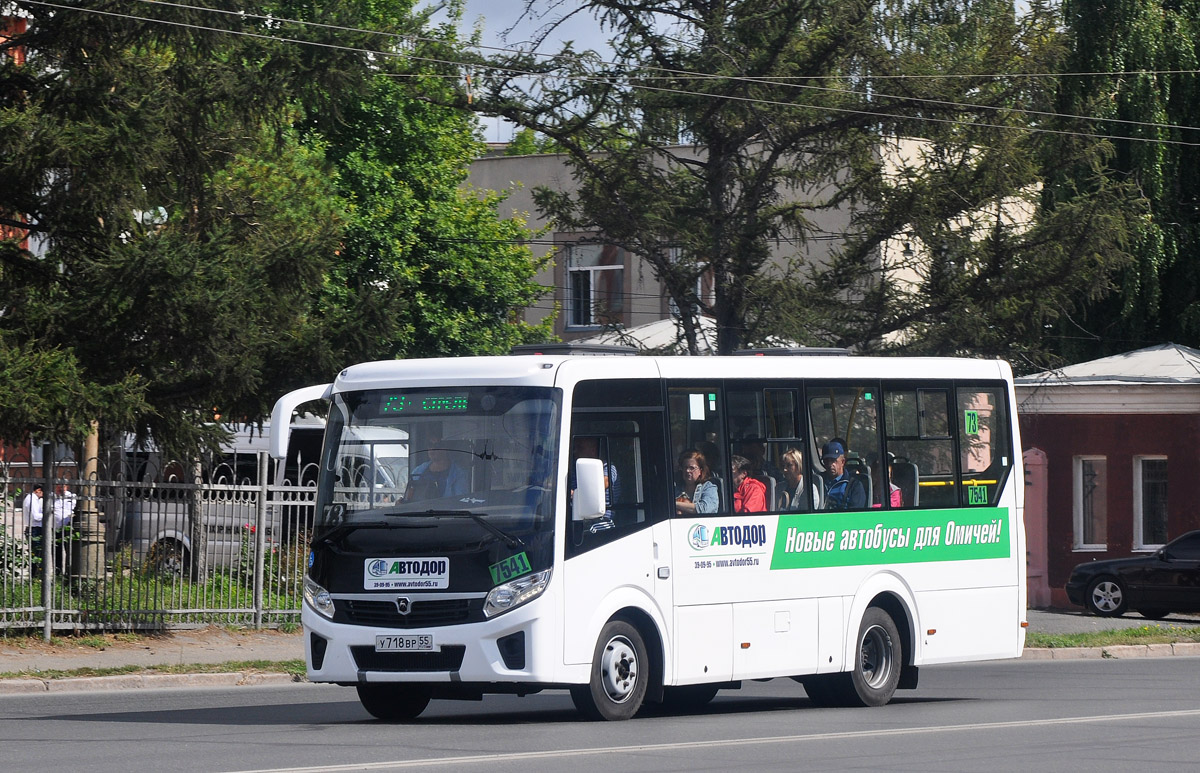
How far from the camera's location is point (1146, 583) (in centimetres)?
2977

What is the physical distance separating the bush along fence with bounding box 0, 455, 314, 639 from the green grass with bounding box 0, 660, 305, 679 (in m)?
1.11

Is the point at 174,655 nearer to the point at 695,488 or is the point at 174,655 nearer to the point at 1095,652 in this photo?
the point at 695,488

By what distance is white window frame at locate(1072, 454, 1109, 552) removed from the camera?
34531 millimetres

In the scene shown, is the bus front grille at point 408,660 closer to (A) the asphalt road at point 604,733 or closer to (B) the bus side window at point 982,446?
(A) the asphalt road at point 604,733

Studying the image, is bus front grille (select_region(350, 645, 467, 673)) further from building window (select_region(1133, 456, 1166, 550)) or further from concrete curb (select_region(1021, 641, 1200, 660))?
building window (select_region(1133, 456, 1166, 550))

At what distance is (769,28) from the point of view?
80.3 ft

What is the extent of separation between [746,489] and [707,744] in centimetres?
328

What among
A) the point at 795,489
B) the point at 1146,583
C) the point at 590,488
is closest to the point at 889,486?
the point at 795,489

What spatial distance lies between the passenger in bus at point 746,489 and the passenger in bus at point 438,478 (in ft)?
8.28

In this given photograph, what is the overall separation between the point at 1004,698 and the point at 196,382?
10359 mm

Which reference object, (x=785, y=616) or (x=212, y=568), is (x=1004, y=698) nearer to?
(x=785, y=616)

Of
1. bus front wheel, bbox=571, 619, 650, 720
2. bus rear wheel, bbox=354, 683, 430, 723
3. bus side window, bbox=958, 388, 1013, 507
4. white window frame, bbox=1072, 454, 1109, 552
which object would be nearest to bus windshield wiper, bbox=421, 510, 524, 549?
bus front wheel, bbox=571, 619, 650, 720

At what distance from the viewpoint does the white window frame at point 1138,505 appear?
3425 cm

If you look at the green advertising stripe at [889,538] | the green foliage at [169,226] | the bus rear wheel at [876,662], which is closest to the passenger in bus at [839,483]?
the green advertising stripe at [889,538]
